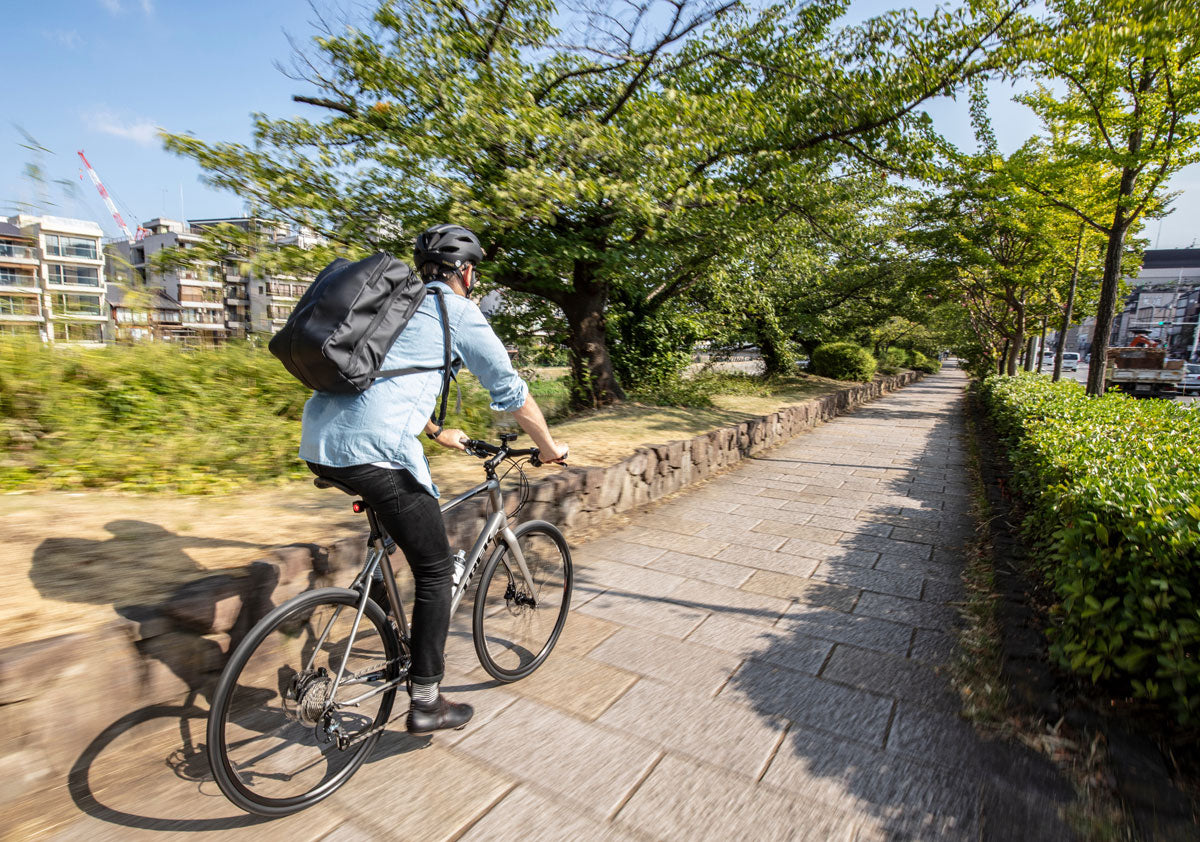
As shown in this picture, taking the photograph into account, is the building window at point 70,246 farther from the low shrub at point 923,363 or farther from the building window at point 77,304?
the low shrub at point 923,363

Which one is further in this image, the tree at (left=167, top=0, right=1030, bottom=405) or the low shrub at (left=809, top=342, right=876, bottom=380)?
the low shrub at (left=809, top=342, right=876, bottom=380)

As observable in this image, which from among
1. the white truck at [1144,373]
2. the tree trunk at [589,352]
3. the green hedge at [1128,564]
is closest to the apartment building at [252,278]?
the tree trunk at [589,352]

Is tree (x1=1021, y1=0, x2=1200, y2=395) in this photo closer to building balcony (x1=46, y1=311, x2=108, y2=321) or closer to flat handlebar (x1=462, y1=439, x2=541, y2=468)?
flat handlebar (x1=462, y1=439, x2=541, y2=468)

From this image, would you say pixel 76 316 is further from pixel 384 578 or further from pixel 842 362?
pixel 842 362

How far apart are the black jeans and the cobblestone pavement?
0.47m

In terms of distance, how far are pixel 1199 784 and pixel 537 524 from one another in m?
2.69

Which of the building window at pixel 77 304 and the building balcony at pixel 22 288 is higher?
the building balcony at pixel 22 288

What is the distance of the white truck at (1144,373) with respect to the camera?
25156 mm

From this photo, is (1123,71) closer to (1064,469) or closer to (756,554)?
(1064,469)

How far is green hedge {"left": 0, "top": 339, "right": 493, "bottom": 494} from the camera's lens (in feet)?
13.8

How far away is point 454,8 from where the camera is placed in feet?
26.7

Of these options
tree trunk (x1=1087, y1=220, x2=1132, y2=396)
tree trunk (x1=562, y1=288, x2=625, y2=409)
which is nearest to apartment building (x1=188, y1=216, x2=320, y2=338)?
tree trunk (x1=562, y1=288, x2=625, y2=409)

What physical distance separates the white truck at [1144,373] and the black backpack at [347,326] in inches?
1209

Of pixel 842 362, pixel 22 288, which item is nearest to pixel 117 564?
pixel 22 288
